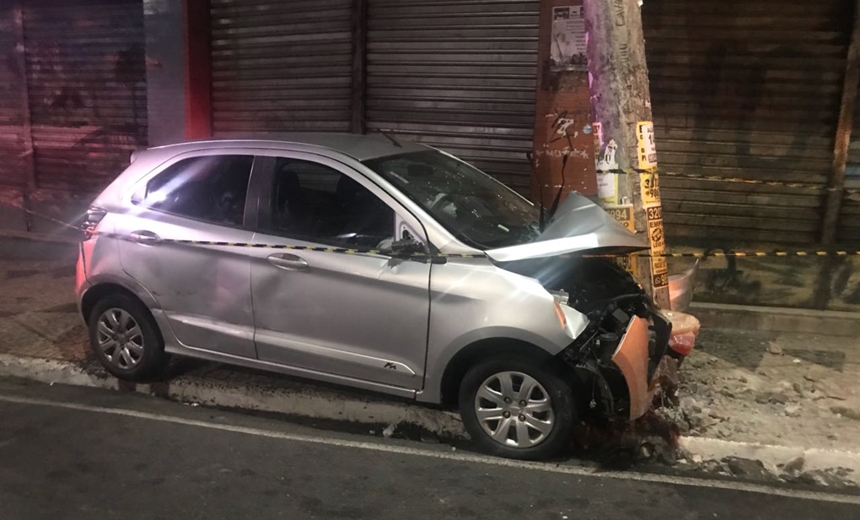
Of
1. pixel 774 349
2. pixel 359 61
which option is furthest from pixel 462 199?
pixel 359 61

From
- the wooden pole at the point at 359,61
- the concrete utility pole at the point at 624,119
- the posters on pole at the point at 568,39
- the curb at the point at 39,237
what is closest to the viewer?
the concrete utility pole at the point at 624,119

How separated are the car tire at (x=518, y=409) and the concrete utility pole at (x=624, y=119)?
127 cm

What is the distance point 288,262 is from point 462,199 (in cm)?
119

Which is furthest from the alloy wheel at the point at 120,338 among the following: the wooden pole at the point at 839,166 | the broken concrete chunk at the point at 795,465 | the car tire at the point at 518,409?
the wooden pole at the point at 839,166

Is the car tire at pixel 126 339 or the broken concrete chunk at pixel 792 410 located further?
the car tire at pixel 126 339

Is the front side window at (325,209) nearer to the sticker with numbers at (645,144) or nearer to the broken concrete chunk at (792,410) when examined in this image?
the sticker with numbers at (645,144)

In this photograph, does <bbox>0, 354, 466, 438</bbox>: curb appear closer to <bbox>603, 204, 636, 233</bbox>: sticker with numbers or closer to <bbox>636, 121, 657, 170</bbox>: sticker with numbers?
<bbox>603, 204, 636, 233</bbox>: sticker with numbers

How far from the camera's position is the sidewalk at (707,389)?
433 cm

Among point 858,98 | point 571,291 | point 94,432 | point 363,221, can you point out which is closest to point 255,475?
point 94,432

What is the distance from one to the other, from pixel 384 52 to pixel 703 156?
3.67 meters

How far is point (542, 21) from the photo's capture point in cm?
727

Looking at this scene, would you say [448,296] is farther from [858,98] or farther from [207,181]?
[858,98]

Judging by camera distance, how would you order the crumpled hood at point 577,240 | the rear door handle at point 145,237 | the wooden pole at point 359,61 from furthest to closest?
the wooden pole at point 359,61, the rear door handle at point 145,237, the crumpled hood at point 577,240

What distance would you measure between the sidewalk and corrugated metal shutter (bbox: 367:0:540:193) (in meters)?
2.94
